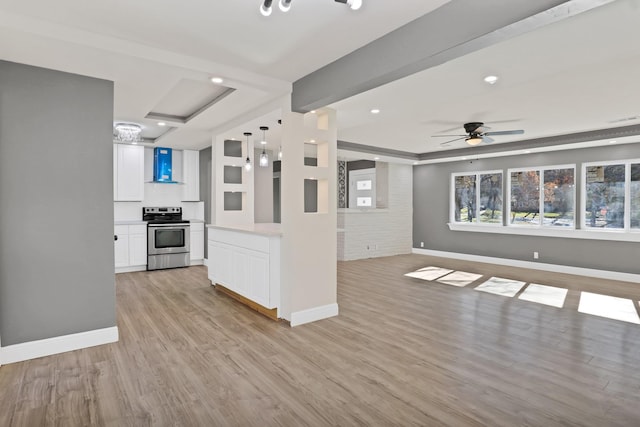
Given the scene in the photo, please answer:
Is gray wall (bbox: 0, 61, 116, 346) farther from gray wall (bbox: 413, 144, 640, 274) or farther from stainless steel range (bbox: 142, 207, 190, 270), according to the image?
gray wall (bbox: 413, 144, 640, 274)

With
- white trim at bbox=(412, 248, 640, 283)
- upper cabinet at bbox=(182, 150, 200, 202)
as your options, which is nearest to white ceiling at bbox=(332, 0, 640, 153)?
white trim at bbox=(412, 248, 640, 283)

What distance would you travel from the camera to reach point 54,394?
239 cm

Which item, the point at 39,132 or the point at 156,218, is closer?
the point at 39,132

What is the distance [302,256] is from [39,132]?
104 inches

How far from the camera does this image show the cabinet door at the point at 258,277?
396cm

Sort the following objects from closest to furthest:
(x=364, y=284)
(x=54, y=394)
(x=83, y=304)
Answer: (x=54, y=394) → (x=83, y=304) → (x=364, y=284)

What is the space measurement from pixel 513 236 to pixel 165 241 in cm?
729

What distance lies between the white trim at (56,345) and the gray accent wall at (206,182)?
394 cm

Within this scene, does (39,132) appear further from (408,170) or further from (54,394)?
(408,170)

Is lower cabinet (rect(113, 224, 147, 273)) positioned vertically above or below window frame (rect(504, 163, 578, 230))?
below

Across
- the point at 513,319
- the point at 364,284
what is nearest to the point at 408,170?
the point at 364,284

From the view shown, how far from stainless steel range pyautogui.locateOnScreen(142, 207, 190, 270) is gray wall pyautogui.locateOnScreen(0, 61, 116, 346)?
11.6 ft

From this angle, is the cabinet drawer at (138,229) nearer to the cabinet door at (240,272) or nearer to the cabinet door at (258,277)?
the cabinet door at (240,272)

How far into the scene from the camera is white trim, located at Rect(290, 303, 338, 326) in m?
3.73
